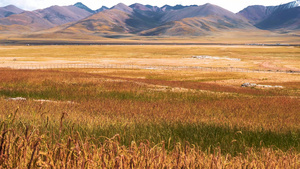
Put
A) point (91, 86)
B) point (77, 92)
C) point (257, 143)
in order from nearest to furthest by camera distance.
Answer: point (257, 143) < point (77, 92) < point (91, 86)

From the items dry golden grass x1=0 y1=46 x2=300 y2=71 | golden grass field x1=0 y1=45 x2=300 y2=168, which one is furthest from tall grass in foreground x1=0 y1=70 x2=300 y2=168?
dry golden grass x1=0 y1=46 x2=300 y2=71

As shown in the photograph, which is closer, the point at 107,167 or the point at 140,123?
the point at 107,167

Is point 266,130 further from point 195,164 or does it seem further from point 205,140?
point 195,164

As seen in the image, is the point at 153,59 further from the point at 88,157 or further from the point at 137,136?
the point at 88,157

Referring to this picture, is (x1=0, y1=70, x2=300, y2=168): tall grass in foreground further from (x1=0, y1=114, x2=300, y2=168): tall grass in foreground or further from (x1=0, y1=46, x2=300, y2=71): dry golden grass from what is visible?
(x1=0, y1=46, x2=300, y2=71): dry golden grass

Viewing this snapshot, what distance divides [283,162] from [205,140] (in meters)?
3.81

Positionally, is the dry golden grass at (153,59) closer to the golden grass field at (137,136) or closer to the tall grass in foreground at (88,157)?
the golden grass field at (137,136)

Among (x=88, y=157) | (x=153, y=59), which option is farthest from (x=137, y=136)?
(x=153, y=59)

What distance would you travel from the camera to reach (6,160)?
17.1ft

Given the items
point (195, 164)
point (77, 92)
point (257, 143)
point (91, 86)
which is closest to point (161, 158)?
point (195, 164)

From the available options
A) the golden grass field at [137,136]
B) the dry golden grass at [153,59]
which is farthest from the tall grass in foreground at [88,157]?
the dry golden grass at [153,59]

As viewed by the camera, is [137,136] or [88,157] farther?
[137,136]

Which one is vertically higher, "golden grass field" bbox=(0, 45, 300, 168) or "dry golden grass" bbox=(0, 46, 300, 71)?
"golden grass field" bbox=(0, 45, 300, 168)

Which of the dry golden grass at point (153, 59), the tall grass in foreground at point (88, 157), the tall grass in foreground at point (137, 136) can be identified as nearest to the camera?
the tall grass in foreground at point (88, 157)
